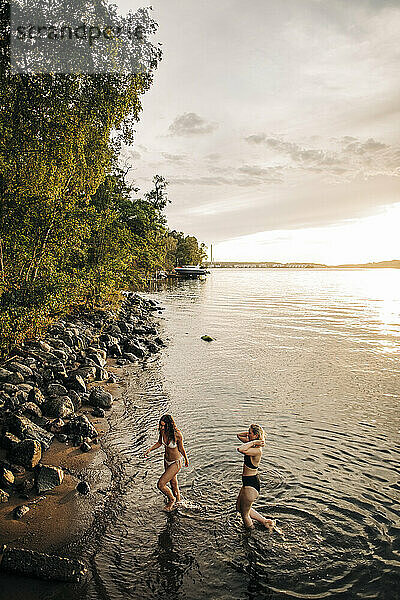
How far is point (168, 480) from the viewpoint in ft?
25.8

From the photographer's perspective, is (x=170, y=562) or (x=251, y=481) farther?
(x=251, y=481)

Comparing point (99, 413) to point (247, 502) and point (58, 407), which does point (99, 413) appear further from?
point (247, 502)

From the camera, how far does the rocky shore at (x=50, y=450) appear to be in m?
Answer: 6.63

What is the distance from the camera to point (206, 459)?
1016 centimetres

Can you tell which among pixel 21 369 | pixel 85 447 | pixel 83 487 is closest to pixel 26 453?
pixel 83 487

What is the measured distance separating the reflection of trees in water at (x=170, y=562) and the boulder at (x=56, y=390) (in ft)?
21.5

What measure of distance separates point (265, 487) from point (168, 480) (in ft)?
7.27

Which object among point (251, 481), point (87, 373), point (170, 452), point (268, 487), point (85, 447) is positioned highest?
point (170, 452)

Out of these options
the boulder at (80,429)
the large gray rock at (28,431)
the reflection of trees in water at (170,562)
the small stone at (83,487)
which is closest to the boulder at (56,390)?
the boulder at (80,429)

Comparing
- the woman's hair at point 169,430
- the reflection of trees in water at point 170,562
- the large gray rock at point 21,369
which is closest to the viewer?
the reflection of trees in water at point 170,562

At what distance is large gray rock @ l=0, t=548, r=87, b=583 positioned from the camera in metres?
5.86

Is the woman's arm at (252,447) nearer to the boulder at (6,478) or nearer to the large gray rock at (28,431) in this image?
the boulder at (6,478)

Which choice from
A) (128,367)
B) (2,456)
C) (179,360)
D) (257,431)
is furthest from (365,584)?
(179,360)

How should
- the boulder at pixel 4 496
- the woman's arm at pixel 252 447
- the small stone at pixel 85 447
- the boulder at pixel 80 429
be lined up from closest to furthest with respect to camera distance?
the woman's arm at pixel 252 447
the boulder at pixel 4 496
the small stone at pixel 85 447
the boulder at pixel 80 429
